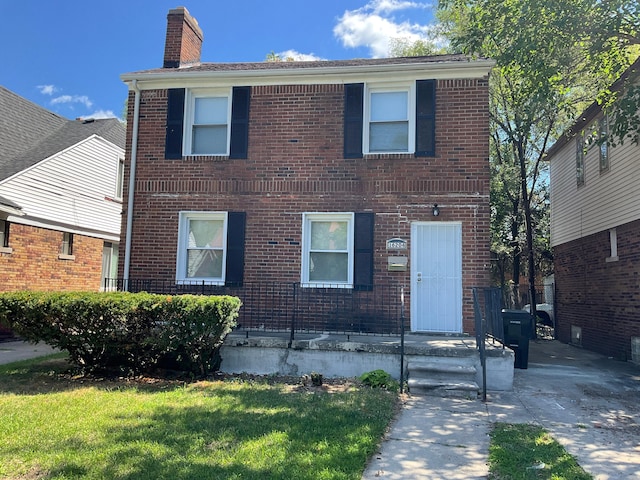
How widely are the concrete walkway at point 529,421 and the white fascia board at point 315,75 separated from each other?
18.5 ft

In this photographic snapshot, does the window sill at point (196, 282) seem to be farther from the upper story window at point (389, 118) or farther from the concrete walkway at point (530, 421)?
the concrete walkway at point (530, 421)

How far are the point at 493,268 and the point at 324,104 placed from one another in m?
14.7

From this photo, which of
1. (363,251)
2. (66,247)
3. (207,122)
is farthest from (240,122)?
(66,247)

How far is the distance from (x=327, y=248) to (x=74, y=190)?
867 cm

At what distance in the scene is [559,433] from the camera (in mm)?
5043

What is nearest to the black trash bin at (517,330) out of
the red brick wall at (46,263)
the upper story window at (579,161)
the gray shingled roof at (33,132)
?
the upper story window at (579,161)

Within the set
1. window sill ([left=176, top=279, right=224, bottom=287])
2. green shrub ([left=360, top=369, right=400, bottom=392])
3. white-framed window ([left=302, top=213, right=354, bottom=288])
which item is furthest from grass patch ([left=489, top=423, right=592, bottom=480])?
window sill ([left=176, top=279, right=224, bottom=287])

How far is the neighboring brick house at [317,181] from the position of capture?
29.7 feet

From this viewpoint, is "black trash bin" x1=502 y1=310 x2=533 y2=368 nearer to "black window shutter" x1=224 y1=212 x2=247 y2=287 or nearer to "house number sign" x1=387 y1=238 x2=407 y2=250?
"house number sign" x1=387 y1=238 x2=407 y2=250

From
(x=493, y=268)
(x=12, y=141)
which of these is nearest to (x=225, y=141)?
(x=12, y=141)

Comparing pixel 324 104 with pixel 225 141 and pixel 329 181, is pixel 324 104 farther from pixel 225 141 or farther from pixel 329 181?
pixel 225 141

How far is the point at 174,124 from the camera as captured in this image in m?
10.1

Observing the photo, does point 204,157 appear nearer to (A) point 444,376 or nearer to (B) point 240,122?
(B) point 240,122

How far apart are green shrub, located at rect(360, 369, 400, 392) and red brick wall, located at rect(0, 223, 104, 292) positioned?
935 cm
